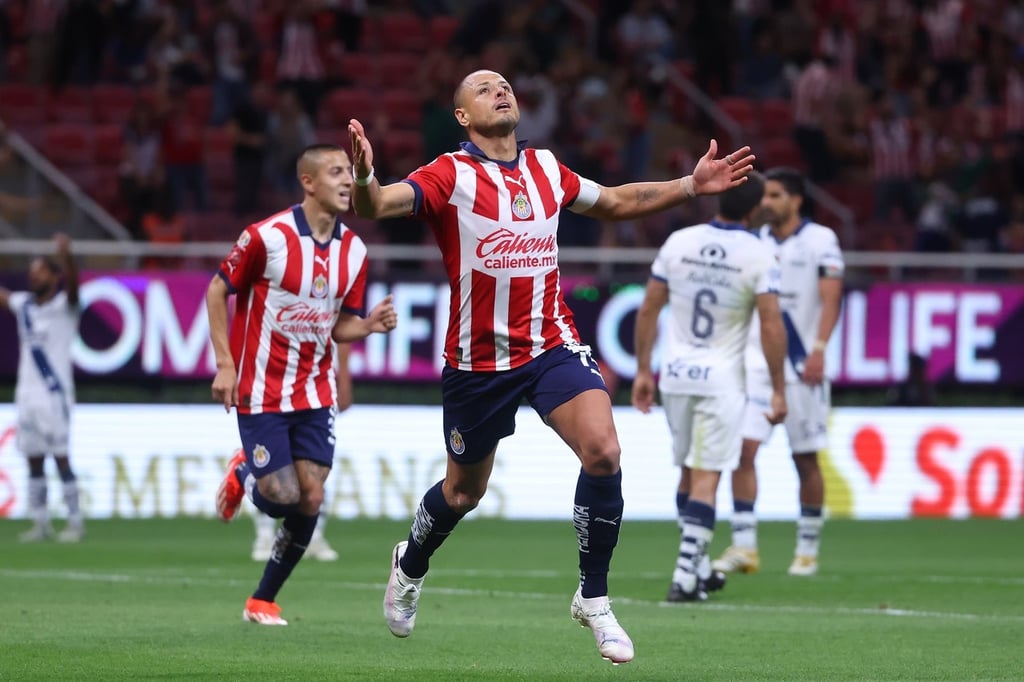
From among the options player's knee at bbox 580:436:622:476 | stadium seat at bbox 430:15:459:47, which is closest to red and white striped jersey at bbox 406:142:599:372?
player's knee at bbox 580:436:622:476

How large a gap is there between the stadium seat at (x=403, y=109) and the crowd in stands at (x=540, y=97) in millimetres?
19

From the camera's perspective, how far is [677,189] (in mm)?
7641

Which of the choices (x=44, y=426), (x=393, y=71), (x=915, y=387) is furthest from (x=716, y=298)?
(x=393, y=71)

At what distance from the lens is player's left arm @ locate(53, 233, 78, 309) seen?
536 inches

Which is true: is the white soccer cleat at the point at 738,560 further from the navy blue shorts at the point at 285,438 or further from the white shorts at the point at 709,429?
the navy blue shorts at the point at 285,438

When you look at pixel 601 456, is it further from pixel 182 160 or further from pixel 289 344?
pixel 182 160

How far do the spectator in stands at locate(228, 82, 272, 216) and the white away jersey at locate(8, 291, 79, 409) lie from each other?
4718 millimetres

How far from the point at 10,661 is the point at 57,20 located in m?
15.7

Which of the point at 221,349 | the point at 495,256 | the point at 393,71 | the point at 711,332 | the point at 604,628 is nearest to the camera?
the point at 604,628

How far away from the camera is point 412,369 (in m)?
18.2

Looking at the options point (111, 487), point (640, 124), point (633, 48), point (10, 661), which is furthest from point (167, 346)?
point (10, 661)

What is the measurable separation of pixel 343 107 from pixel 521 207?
→ 47.9 ft

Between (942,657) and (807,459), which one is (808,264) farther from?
(942,657)

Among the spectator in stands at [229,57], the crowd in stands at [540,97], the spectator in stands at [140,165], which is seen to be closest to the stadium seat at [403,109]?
the crowd in stands at [540,97]
